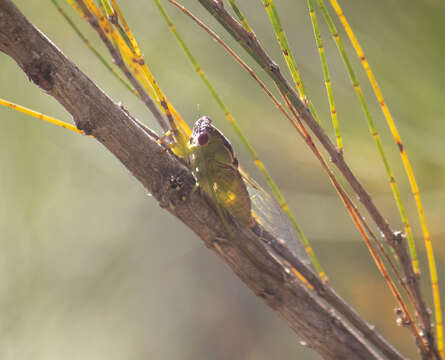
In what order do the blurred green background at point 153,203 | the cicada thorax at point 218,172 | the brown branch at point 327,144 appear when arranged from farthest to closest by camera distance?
the blurred green background at point 153,203 < the cicada thorax at point 218,172 < the brown branch at point 327,144

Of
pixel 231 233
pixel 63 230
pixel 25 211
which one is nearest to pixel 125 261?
pixel 63 230

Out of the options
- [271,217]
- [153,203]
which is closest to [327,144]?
[271,217]

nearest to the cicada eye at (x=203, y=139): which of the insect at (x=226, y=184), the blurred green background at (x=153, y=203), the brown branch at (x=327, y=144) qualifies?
the insect at (x=226, y=184)

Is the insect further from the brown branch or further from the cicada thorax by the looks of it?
the brown branch

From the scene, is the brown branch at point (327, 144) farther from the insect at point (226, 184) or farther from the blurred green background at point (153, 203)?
the blurred green background at point (153, 203)

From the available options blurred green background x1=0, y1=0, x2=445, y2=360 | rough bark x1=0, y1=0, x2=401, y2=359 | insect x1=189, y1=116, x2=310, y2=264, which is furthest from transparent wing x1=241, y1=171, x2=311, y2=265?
blurred green background x1=0, y1=0, x2=445, y2=360

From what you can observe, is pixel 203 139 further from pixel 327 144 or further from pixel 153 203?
pixel 153 203
